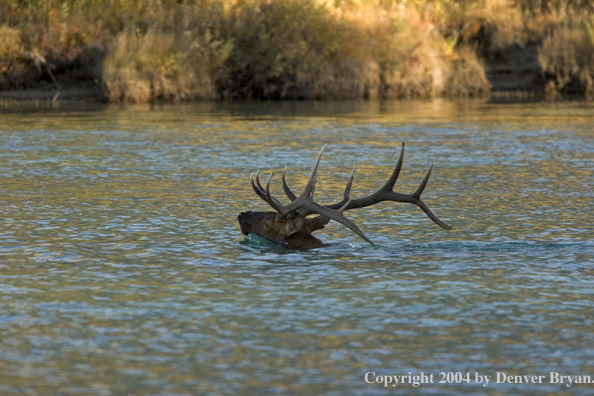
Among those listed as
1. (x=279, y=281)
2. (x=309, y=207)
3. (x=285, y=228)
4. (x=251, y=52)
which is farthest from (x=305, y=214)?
(x=251, y=52)

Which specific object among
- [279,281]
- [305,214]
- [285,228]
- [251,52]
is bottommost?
[279,281]

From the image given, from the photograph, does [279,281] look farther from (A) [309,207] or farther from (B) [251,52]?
(B) [251,52]

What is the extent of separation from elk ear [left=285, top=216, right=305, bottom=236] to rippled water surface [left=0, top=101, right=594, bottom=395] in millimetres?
218

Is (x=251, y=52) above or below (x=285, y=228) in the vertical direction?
above

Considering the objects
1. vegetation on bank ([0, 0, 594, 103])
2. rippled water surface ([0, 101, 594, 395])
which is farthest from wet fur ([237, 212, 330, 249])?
vegetation on bank ([0, 0, 594, 103])

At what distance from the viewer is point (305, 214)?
28.2 feet

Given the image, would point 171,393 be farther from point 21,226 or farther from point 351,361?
point 21,226

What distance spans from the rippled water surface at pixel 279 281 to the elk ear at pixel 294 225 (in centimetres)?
22

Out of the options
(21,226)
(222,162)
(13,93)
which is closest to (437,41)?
(13,93)

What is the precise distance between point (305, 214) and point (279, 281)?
111cm

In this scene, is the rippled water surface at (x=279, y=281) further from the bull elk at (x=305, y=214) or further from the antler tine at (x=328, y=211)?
the antler tine at (x=328, y=211)

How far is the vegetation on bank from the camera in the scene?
103ft

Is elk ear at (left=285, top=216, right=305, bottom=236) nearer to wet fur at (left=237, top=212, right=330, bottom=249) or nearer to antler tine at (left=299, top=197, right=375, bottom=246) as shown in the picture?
wet fur at (left=237, top=212, right=330, bottom=249)

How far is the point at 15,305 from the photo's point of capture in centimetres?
686
